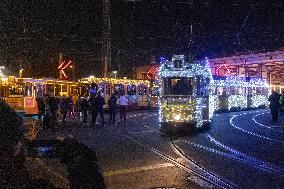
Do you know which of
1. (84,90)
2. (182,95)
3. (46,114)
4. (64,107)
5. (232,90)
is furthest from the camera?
(232,90)

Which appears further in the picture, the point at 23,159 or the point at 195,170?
the point at 195,170

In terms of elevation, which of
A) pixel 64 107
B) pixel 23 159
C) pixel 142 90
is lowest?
pixel 64 107

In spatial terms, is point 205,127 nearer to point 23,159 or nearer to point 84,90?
point 84,90

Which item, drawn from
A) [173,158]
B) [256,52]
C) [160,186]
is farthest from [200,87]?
[256,52]

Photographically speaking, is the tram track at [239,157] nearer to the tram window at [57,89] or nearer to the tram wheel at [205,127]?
the tram wheel at [205,127]

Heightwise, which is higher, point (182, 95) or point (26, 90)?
point (26, 90)

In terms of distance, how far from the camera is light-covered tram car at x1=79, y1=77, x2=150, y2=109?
39531 millimetres

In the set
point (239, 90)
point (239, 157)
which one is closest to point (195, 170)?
point (239, 157)

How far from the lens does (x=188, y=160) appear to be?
11977mm

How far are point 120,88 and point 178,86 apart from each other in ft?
70.5

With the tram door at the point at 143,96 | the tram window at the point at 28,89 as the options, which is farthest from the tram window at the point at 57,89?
the tram door at the point at 143,96

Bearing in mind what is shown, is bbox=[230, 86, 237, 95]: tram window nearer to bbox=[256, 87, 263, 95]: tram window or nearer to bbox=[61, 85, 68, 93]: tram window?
bbox=[256, 87, 263, 95]: tram window

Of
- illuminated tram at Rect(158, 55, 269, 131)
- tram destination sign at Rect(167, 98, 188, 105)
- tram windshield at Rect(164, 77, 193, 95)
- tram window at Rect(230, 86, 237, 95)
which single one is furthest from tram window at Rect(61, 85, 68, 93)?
tram destination sign at Rect(167, 98, 188, 105)

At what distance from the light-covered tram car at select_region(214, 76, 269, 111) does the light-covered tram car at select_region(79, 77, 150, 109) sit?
848cm
